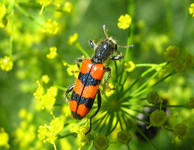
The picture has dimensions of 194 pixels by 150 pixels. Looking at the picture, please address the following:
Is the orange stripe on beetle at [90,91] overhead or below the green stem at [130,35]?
below

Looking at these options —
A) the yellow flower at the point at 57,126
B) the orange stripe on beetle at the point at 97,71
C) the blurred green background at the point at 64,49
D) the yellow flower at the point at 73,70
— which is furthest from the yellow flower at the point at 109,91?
the blurred green background at the point at 64,49

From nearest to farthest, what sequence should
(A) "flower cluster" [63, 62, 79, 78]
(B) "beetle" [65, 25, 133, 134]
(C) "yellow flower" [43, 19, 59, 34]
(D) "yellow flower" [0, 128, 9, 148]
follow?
(B) "beetle" [65, 25, 133, 134], (A) "flower cluster" [63, 62, 79, 78], (C) "yellow flower" [43, 19, 59, 34], (D) "yellow flower" [0, 128, 9, 148]

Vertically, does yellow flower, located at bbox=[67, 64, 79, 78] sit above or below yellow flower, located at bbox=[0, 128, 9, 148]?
above

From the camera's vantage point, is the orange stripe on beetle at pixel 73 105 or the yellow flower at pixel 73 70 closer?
the orange stripe on beetle at pixel 73 105

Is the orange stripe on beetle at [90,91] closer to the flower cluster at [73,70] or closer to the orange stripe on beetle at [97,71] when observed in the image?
the orange stripe on beetle at [97,71]

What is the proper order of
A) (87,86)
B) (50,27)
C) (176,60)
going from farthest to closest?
(50,27)
(87,86)
(176,60)

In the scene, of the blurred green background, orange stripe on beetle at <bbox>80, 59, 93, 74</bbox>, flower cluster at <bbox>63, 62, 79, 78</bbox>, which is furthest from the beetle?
the blurred green background

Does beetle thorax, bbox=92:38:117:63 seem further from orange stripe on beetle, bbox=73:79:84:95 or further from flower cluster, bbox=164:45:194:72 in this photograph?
flower cluster, bbox=164:45:194:72

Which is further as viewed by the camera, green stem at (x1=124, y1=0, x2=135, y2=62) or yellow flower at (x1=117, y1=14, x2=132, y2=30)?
yellow flower at (x1=117, y1=14, x2=132, y2=30)

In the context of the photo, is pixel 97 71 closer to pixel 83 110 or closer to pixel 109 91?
pixel 109 91

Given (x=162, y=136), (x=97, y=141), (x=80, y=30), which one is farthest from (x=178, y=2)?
(x=97, y=141)

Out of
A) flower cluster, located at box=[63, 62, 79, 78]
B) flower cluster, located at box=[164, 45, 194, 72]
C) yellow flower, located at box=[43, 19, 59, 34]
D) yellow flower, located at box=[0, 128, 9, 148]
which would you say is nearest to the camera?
flower cluster, located at box=[164, 45, 194, 72]

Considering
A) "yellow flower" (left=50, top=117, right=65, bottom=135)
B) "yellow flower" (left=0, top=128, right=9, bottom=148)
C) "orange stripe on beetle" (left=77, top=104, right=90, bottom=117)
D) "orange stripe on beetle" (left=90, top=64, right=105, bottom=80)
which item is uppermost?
"orange stripe on beetle" (left=90, top=64, right=105, bottom=80)

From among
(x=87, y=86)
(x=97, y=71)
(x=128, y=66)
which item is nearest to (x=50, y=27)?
(x=97, y=71)
